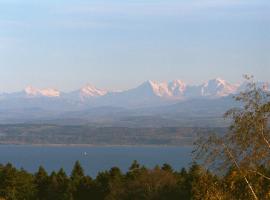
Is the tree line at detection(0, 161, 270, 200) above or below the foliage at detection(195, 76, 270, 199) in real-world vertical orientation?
below

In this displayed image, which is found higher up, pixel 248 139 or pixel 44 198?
pixel 248 139

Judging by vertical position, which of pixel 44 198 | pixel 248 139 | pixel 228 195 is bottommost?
pixel 44 198

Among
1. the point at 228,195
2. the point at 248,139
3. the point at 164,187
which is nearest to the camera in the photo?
the point at 248,139

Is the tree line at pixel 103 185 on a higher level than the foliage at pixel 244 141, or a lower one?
lower

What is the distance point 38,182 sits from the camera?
208 ft

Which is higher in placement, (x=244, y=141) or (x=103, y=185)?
(x=244, y=141)

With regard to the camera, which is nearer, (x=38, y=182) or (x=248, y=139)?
(x=248, y=139)

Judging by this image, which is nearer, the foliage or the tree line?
the foliage

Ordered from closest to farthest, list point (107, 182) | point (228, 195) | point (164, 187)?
1. point (228, 195)
2. point (164, 187)
3. point (107, 182)

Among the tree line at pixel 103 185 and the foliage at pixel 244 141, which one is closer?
the foliage at pixel 244 141

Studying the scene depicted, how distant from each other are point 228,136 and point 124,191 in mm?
36008

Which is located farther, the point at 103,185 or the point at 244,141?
the point at 103,185

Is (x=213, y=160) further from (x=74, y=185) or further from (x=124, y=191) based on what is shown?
(x=74, y=185)

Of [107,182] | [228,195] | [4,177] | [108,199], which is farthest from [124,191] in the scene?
[228,195]
